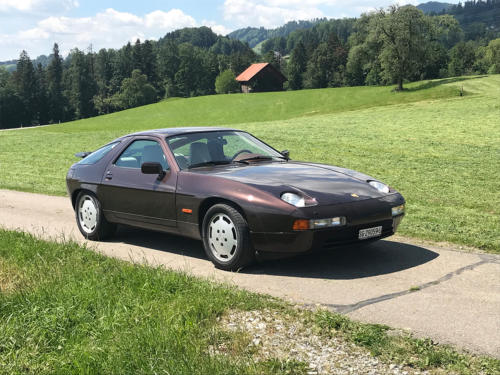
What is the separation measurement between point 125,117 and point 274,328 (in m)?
70.2

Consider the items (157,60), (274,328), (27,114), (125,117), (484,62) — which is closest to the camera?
(274,328)

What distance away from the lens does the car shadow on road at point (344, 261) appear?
20.8 ft

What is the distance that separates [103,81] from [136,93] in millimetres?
25430

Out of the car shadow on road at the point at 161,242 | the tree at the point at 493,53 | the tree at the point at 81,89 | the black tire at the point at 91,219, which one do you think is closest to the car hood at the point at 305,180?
the car shadow on road at the point at 161,242

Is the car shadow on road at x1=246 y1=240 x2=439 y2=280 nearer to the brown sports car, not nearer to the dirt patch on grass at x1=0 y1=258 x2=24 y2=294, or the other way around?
A: the brown sports car

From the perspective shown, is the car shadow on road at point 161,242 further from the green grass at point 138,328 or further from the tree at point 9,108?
the tree at point 9,108

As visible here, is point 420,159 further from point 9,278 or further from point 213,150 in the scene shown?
point 9,278

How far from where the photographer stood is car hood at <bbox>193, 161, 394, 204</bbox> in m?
6.21

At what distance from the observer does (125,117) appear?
7250 centimetres

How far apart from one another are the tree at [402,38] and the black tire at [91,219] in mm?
60812

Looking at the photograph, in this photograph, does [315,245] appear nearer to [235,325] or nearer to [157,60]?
[235,325]

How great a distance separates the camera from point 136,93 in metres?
128

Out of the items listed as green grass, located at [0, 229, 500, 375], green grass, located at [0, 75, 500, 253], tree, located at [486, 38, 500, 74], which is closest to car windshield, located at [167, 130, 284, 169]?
green grass, located at [0, 229, 500, 375]

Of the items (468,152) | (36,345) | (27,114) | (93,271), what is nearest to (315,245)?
(93,271)
